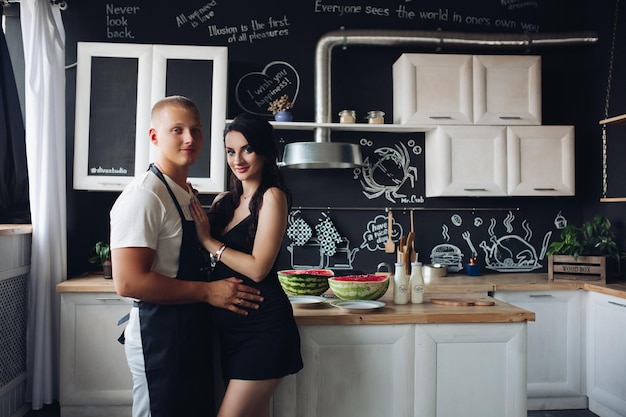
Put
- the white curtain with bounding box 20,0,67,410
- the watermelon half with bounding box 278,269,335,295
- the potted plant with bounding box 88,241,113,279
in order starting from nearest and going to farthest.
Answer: the watermelon half with bounding box 278,269,335,295 < the white curtain with bounding box 20,0,67,410 < the potted plant with bounding box 88,241,113,279

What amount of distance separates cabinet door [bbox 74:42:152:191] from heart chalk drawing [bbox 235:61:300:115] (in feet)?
2.45

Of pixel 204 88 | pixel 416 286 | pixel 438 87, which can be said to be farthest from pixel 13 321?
pixel 438 87

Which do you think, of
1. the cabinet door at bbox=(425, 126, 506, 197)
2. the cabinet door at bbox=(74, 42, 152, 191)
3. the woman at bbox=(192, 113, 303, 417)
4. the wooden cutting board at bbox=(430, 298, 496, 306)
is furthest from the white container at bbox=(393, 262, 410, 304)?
the cabinet door at bbox=(74, 42, 152, 191)

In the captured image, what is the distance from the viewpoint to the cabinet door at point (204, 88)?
11.7 feet

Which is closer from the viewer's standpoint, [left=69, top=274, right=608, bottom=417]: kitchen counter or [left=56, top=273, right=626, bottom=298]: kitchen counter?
[left=69, top=274, right=608, bottom=417]: kitchen counter

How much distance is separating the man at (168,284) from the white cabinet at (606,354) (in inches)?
95.3

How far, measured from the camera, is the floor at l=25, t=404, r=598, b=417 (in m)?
3.33

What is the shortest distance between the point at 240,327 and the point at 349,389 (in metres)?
0.55

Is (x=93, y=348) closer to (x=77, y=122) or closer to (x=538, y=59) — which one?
(x=77, y=122)

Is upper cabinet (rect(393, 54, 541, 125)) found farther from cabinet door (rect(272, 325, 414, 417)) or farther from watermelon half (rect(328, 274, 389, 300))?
cabinet door (rect(272, 325, 414, 417))

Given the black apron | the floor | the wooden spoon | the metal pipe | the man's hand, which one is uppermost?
the metal pipe

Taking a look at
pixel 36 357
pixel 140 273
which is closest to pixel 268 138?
pixel 140 273

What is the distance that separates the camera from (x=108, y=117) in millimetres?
3527

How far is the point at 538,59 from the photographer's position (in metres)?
3.82
